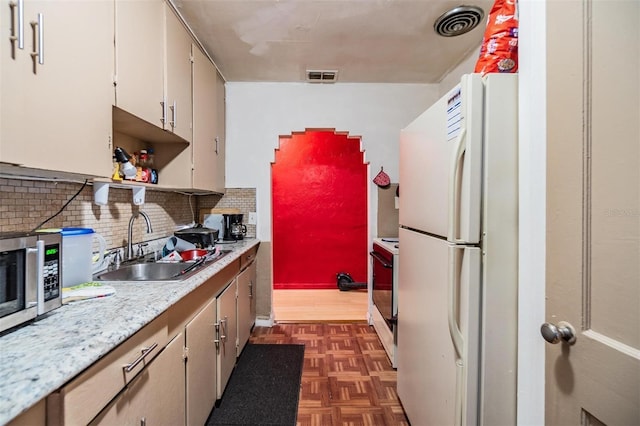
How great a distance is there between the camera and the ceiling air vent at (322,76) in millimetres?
2720

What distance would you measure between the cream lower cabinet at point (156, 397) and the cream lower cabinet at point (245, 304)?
988mm

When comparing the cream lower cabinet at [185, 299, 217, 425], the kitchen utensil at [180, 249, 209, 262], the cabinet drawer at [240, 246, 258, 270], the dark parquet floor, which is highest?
the kitchen utensil at [180, 249, 209, 262]

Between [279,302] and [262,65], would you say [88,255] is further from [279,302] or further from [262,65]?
[279,302]

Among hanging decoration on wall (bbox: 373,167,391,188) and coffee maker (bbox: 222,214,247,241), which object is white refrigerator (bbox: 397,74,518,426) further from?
coffee maker (bbox: 222,214,247,241)

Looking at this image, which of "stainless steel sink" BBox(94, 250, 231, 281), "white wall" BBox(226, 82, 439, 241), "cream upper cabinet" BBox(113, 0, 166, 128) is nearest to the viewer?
"cream upper cabinet" BBox(113, 0, 166, 128)

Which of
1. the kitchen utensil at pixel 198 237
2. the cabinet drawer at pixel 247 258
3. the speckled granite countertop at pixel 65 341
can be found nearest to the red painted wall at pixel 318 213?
the cabinet drawer at pixel 247 258

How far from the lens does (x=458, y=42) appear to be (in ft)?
7.32

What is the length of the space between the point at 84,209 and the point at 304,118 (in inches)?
79.3

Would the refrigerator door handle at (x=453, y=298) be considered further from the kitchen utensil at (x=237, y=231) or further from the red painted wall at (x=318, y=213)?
the red painted wall at (x=318, y=213)

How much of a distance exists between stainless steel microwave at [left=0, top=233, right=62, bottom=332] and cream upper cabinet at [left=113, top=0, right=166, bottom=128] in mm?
678

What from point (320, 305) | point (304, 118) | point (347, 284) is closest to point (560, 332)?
point (304, 118)

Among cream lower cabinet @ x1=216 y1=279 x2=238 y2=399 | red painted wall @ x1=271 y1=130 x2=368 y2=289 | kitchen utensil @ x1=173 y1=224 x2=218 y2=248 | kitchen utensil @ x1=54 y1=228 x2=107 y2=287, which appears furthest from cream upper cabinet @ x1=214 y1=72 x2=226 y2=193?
kitchen utensil @ x1=54 y1=228 x2=107 y2=287

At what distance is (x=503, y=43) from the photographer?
1.15 m

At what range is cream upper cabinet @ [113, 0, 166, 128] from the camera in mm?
1274
